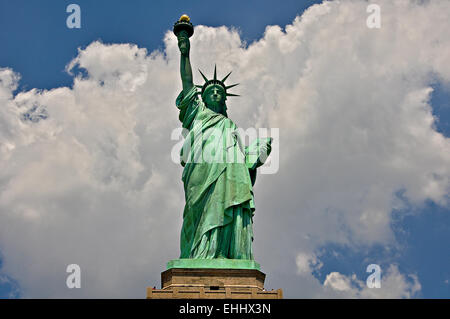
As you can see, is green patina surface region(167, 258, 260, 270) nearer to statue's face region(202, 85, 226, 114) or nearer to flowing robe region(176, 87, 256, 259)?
flowing robe region(176, 87, 256, 259)

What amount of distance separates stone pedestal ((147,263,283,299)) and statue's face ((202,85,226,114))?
22.0 ft

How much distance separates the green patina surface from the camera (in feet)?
59.2

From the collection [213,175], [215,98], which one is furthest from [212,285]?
[215,98]

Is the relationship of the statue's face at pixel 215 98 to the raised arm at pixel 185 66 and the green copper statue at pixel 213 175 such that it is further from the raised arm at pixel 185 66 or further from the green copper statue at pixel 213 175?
the raised arm at pixel 185 66

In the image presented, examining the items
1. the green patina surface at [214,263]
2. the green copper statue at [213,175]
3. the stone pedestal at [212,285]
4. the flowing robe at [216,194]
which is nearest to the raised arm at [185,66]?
the green copper statue at [213,175]

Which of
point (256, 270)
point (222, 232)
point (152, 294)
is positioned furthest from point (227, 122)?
point (152, 294)

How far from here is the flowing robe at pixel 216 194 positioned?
19109 millimetres

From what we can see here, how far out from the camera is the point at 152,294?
55.3ft

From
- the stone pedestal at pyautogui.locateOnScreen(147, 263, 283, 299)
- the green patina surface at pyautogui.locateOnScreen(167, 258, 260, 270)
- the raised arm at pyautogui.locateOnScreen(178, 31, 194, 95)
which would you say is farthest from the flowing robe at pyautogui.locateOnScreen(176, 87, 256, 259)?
the raised arm at pyautogui.locateOnScreen(178, 31, 194, 95)

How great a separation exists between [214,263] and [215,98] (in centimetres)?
668

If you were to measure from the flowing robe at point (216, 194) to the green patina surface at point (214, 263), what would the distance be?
49 centimetres
